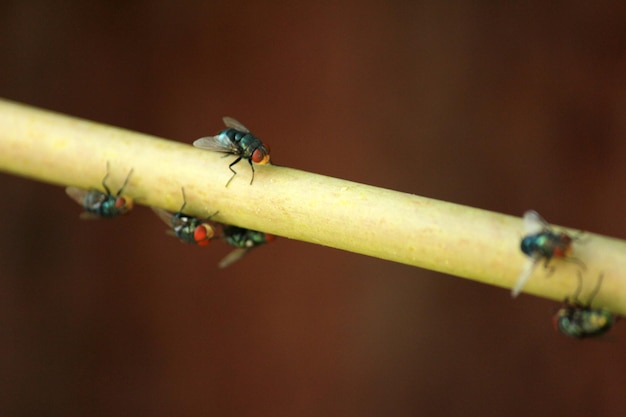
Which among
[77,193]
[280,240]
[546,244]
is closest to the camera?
[546,244]

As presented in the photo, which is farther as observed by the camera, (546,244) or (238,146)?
(238,146)

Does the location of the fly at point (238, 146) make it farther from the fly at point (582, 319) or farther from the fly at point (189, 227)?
the fly at point (582, 319)

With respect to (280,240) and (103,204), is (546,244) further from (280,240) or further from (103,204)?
(280,240)

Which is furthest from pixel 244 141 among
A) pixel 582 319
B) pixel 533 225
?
pixel 582 319

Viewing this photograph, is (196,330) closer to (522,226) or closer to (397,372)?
(397,372)

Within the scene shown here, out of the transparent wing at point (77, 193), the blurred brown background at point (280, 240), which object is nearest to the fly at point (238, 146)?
the transparent wing at point (77, 193)

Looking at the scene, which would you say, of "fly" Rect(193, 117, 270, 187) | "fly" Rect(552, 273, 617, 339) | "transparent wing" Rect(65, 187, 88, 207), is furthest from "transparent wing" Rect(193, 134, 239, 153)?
"fly" Rect(552, 273, 617, 339)

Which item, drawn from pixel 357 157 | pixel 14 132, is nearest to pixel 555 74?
pixel 357 157

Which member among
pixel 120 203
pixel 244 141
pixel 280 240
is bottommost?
pixel 120 203
